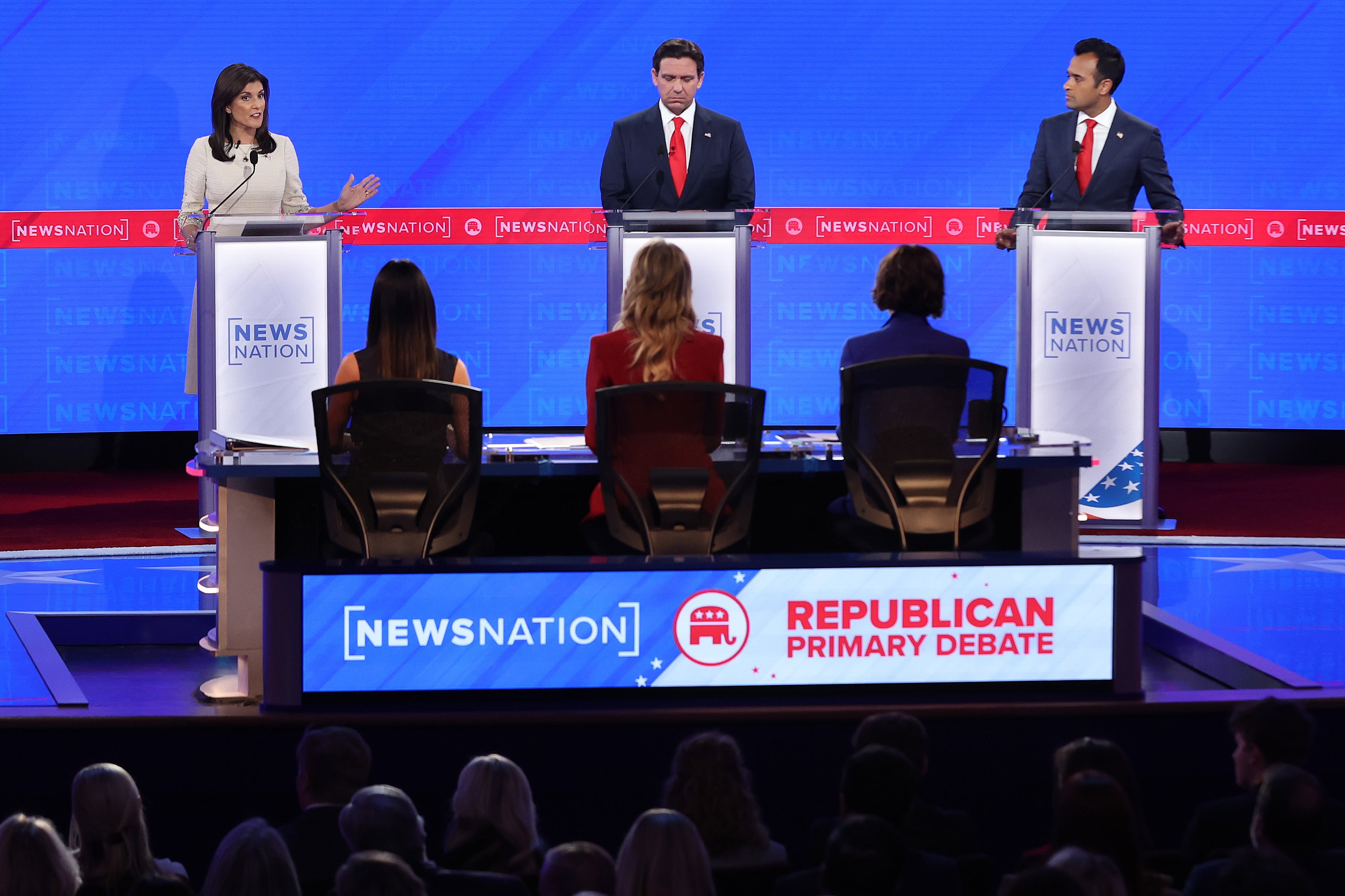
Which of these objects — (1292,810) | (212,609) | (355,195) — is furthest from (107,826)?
(355,195)

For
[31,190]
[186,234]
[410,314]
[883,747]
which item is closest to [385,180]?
[31,190]

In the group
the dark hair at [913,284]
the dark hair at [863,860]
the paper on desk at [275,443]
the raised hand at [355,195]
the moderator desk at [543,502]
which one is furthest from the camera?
the raised hand at [355,195]

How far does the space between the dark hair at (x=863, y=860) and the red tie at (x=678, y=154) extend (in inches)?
148

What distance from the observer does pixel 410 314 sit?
134 inches

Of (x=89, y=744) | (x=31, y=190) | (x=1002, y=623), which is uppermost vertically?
(x=31, y=190)

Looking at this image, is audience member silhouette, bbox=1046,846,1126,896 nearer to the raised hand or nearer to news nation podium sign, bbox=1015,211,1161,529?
news nation podium sign, bbox=1015,211,1161,529

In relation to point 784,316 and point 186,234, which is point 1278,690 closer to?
point 186,234

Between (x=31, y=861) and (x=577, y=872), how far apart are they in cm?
75

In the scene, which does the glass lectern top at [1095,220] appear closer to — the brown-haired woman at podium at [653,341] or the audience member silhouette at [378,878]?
the brown-haired woman at podium at [653,341]

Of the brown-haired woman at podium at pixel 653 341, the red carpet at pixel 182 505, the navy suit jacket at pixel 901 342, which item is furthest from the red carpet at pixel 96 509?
the navy suit jacket at pixel 901 342

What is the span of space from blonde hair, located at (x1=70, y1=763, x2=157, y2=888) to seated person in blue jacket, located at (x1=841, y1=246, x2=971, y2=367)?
1.97 metres

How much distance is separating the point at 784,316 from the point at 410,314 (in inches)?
192

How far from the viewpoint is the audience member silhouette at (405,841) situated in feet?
7.34

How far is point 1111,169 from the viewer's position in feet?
19.5
